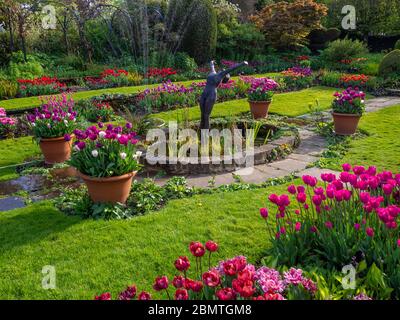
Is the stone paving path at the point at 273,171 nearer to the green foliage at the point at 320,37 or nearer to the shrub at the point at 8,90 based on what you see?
the shrub at the point at 8,90

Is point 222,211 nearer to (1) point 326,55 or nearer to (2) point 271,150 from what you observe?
(2) point 271,150

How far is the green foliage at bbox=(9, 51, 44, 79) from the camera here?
41.6 ft

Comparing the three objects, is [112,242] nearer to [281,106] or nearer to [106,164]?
[106,164]

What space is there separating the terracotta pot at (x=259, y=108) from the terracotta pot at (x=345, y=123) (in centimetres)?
159

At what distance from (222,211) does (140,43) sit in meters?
14.3

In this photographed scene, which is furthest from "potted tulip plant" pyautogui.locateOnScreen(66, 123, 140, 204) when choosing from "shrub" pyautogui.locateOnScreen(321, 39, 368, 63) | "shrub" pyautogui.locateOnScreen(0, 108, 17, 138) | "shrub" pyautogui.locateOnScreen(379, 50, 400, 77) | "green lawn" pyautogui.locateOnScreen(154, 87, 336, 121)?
"shrub" pyautogui.locateOnScreen(321, 39, 368, 63)

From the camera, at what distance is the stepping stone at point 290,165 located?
551 cm

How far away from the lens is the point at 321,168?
5.43 m

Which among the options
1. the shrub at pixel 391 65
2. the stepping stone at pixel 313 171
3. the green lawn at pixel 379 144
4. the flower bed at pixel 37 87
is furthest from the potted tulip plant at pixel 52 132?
the shrub at pixel 391 65

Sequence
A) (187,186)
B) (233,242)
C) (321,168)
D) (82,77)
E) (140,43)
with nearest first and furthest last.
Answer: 1. (233,242)
2. (187,186)
3. (321,168)
4. (82,77)
5. (140,43)

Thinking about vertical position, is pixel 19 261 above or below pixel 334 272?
below

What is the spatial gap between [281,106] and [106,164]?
268 inches
